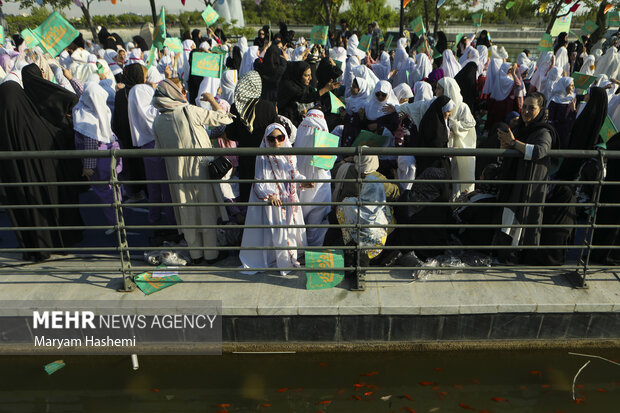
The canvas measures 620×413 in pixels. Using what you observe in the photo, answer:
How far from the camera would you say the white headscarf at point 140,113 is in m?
5.17

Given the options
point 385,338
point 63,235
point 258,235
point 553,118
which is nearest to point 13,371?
point 63,235

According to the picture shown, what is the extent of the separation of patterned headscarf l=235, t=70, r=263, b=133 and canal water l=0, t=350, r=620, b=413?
2.23 m

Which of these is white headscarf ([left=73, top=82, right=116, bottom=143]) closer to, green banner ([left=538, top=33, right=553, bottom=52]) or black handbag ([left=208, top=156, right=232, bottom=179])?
→ black handbag ([left=208, top=156, right=232, bottom=179])

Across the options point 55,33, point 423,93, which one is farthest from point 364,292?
point 55,33

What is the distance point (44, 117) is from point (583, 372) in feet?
18.4

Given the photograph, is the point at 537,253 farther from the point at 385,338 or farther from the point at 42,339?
the point at 42,339

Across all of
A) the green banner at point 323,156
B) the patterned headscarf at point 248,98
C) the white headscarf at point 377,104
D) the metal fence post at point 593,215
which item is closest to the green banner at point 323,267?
the green banner at point 323,156

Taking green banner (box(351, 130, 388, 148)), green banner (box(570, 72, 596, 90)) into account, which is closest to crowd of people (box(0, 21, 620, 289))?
green banner (box(351, 130, 388, 148))

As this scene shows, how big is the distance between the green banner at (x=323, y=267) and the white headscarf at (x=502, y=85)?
650 cm

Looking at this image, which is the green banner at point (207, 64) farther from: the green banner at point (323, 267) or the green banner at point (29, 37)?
the green banner at point (29, 37)

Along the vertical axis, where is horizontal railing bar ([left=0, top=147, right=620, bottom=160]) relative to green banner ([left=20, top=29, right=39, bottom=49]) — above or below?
below

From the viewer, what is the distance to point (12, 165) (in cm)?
427

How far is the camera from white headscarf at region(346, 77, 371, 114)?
652cm

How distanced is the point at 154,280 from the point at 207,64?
2874 mm
